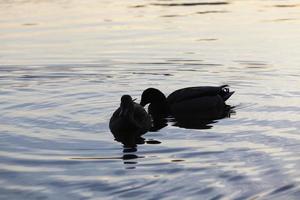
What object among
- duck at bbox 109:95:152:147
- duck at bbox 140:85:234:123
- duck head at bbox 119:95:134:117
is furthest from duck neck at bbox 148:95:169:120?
duck head at bbox 119:95:134:117

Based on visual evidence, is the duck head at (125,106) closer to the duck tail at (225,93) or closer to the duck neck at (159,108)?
the duck neck at (159,108)

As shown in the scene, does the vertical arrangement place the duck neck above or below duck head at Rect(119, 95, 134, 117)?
below

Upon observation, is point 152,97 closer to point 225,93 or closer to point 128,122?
point 225,93

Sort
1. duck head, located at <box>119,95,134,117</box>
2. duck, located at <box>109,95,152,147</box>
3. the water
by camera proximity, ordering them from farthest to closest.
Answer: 1. duck head, located at <box>119,95,134,117</box>
2. duck, located at <box>109,95,152,147</box>
3. the water

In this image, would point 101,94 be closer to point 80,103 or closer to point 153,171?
point 80,103

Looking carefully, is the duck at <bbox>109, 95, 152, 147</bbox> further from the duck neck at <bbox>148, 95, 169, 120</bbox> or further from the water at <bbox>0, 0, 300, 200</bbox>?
the duck neck at <bbox>148, 95, 169, 120</bbox>

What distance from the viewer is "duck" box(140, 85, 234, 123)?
14.9 meters

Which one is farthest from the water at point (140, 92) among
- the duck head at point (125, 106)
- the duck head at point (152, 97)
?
the duck head at point (152, 97)

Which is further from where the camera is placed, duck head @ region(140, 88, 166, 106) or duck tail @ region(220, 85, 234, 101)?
duck tail @ region(220, 85, 234, 101)

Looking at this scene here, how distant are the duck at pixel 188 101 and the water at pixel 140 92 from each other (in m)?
0.44

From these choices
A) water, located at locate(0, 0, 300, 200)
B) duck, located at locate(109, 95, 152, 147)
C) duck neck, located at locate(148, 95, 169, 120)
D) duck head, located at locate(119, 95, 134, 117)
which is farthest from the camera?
duck neck, located at locate(148, 95, 169, 120)

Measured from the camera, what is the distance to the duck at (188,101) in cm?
1494

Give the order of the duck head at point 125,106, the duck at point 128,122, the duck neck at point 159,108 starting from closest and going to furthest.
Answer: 1. the duck at point 128,122
2. the duck head at point 125,106
3. the duck neck at point 159,108

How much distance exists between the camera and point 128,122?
13172 mm
